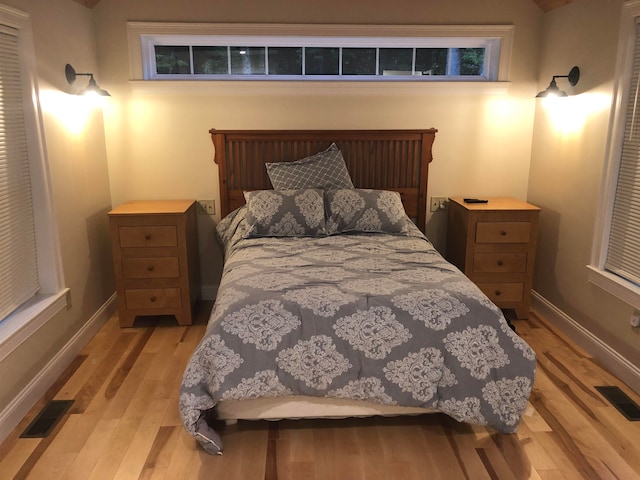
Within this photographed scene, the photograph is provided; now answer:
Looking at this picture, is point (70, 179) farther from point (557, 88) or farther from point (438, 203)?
point (557, 88)

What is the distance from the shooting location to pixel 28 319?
260 cm

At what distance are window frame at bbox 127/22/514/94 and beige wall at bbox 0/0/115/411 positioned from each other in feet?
1.26

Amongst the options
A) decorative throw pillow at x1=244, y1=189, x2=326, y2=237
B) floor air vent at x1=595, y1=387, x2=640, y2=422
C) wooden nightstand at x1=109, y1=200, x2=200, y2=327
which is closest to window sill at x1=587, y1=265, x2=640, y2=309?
floor air vent at x1=595, y1=387, x2=640, y2=422

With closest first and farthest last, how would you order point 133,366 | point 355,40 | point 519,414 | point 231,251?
point 519,414, point 133,366, point 231,251, point 355,40

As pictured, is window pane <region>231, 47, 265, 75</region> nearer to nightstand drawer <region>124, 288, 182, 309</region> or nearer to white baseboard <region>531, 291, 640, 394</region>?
nightstand drawer <region>124, 288, 182, 309</region>

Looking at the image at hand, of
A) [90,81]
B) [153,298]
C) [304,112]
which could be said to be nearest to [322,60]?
[304,112]

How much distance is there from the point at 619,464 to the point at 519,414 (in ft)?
1.39

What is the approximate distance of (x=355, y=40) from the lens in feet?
12.4

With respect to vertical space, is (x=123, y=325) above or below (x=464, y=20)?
below

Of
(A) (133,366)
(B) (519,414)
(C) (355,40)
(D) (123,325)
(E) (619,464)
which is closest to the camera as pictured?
(E) (619,464)

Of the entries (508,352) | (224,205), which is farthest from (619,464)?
(224,205)

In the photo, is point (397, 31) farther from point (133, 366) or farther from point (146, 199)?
point (133, 366)

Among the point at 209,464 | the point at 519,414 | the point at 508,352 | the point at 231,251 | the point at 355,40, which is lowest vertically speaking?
the point at 209,464

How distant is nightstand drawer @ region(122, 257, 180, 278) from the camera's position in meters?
3.45
